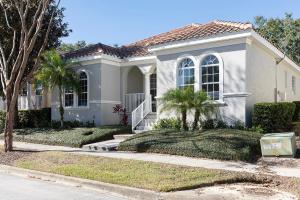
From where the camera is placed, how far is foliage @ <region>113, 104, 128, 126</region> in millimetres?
20933

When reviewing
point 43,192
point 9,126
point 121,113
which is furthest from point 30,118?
point 43,192

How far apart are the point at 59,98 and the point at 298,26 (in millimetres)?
26494

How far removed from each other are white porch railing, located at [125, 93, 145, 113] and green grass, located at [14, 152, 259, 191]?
879 cm

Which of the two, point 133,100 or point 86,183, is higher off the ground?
point 133,100

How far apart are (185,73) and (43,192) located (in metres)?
10.3

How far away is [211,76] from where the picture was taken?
55.1 ft

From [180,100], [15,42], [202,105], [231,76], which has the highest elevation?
[15,42]

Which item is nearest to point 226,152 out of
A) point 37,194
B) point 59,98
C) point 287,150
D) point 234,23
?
point 287,150

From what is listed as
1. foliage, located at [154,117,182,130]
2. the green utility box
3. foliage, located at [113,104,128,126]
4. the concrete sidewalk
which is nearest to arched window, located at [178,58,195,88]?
foliage, located at [154,117,182,130]

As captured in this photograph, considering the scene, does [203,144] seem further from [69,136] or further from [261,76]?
[69,136]

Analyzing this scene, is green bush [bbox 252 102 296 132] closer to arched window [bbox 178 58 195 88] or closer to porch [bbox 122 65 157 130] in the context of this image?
arched window [bbox 178 58 195 88]

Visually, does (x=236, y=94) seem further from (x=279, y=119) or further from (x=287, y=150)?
(x=287, y=150)

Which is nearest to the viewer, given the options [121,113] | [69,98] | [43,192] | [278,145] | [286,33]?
[43,192]

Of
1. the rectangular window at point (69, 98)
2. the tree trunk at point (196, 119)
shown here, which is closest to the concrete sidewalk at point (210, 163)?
the tree trunk at point (196, 119)
